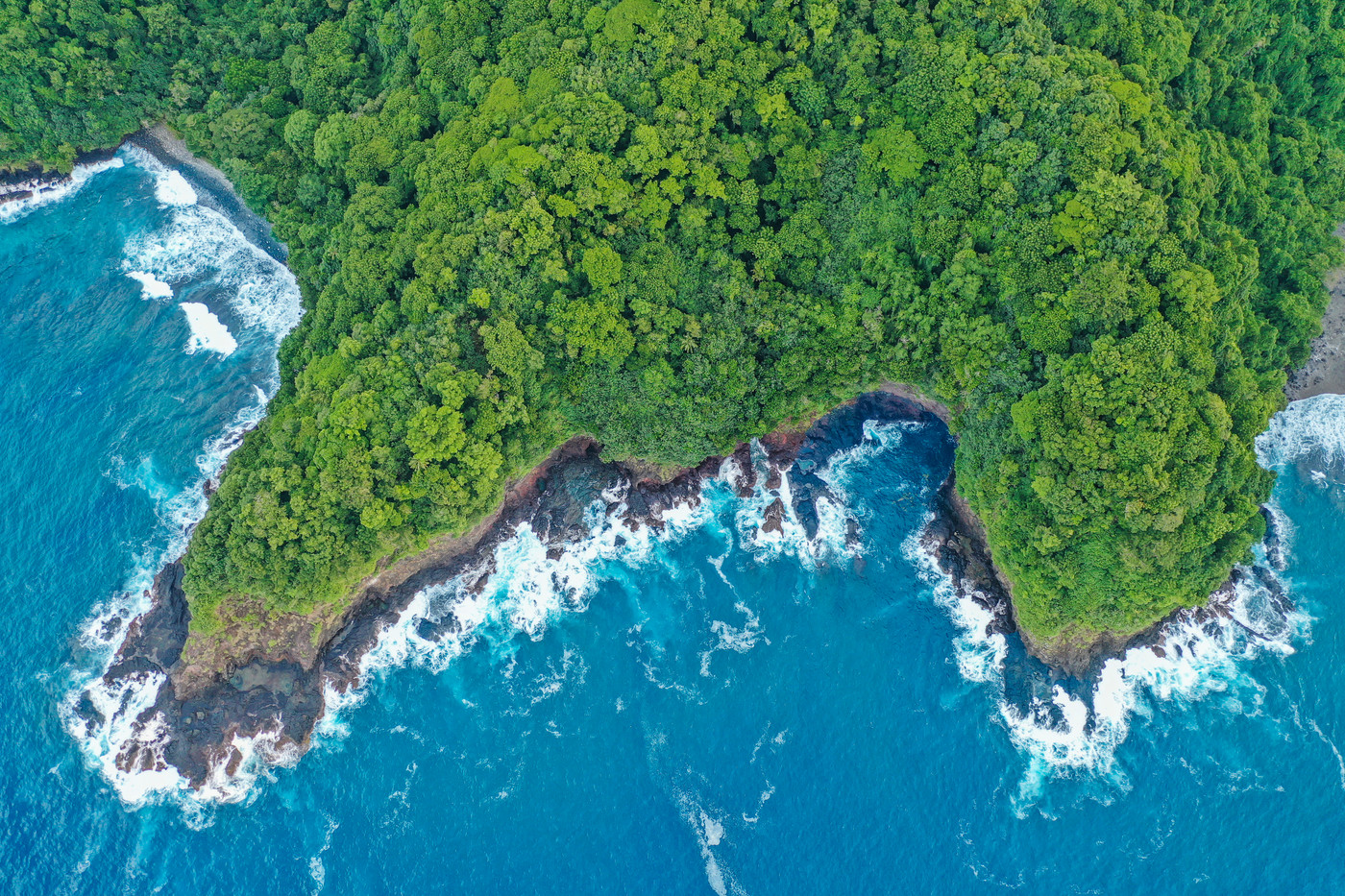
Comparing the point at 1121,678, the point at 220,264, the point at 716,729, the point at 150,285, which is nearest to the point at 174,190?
the point at 220,264

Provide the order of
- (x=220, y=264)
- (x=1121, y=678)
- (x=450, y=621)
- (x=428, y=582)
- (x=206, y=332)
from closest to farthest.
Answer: (x=1121, y=678)
(x=450, y=621)
(x=428, y=582)
(x=206, y=332)
(x=220, y=264)

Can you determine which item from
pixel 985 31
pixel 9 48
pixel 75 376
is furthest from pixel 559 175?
pixel 9 48

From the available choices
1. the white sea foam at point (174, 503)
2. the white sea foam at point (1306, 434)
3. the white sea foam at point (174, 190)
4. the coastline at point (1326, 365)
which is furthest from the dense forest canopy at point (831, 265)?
the white sea foam at point (174, 190)

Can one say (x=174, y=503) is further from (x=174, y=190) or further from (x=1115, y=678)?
(x=1115, y=678)

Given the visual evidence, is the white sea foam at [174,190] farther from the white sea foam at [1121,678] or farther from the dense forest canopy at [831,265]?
the white sea foam at [1121,678]

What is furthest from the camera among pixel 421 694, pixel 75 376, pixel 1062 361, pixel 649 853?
pixel 75 376

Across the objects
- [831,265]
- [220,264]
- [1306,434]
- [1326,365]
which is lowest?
[1306,434]

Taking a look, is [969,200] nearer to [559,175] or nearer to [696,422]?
[696,422]
